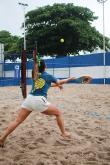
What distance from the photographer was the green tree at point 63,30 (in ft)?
161

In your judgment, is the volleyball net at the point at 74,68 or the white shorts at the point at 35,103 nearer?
the white shorts at the point at 35,103

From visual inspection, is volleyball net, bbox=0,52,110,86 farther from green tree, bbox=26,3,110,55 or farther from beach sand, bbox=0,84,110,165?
beach sand, bbox=0,84,110,165

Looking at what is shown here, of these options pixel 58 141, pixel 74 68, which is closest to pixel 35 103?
pixel 58 141

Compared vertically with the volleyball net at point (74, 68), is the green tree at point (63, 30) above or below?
above

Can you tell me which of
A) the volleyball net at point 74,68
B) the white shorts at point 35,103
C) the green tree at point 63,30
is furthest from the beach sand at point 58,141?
the green tree at point 63,30

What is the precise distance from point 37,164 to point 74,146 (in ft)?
4.14

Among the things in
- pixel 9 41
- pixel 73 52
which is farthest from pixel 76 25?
pixel 9 41

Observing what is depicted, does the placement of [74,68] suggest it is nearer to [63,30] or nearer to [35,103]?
[63,30]

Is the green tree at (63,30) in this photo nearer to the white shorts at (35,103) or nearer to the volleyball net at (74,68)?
the volleyball net at (74,68)

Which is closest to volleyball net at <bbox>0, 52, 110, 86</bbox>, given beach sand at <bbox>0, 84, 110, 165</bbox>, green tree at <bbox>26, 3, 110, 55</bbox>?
green tree at <bbox>26, 3, 110, 55</bbox>

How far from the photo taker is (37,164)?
21.2 feet

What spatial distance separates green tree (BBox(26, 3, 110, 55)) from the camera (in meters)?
49.0

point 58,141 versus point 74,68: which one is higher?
point 74,68

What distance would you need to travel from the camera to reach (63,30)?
4966cm
